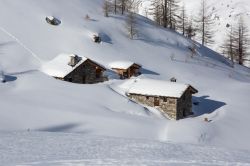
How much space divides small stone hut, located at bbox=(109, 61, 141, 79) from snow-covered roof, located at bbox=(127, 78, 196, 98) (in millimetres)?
4726

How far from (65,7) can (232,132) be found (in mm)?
31220

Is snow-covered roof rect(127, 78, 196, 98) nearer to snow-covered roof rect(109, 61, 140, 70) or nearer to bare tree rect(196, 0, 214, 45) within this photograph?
snow-covered roof rect(109, 61, 140, 70)

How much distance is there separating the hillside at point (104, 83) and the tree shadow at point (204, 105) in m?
0.10

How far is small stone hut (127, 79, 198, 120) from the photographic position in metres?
43.0

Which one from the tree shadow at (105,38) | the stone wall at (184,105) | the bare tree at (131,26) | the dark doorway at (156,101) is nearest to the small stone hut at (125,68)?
the tree shadow at (105,38)

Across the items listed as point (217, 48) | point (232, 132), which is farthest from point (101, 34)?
point (217, 48)

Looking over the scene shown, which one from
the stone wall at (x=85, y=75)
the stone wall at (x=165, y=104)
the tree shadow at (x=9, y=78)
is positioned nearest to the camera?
the tree shadow at (x=9, y=78)

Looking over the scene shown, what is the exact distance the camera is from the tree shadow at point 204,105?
46.0m

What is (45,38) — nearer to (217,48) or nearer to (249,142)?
(249,142)

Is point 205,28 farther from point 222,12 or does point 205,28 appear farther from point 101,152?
point 101,152

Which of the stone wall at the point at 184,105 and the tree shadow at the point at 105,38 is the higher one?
the tree shadow at the point at 105,38

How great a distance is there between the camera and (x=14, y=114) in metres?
33.8

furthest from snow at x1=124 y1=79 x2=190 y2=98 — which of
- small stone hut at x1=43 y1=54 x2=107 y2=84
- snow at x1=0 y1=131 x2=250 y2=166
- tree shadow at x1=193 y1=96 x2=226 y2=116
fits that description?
snow at x1=0 y1=131 x2=250 y2=166

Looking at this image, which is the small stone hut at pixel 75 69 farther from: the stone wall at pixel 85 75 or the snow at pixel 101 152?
the snow at pixel 101 152
